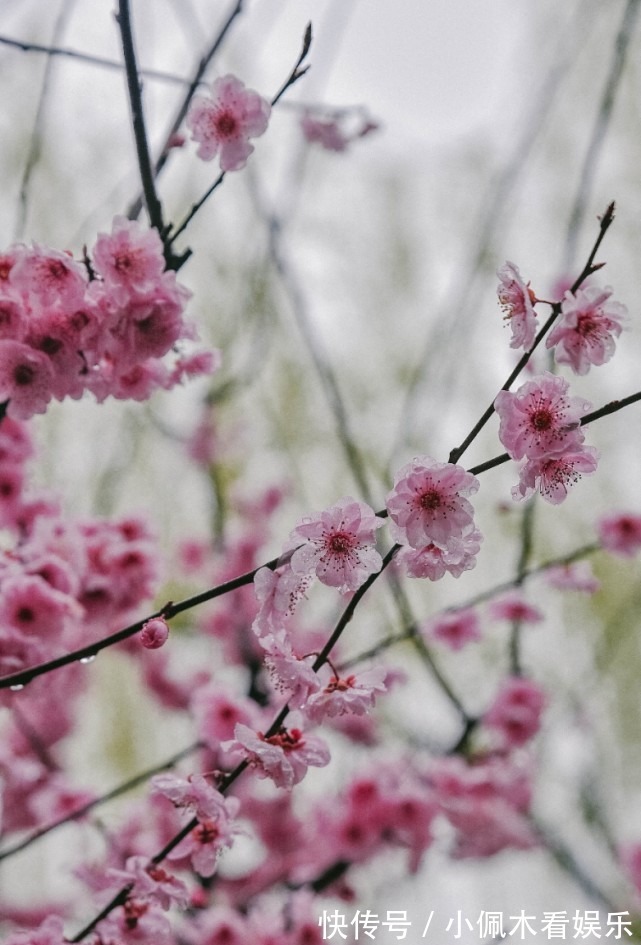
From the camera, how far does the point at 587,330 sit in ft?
4.70

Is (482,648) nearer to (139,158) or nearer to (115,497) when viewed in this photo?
(115,497)

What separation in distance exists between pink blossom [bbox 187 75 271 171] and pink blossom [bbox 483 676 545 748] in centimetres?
242

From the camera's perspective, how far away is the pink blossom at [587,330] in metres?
1.41

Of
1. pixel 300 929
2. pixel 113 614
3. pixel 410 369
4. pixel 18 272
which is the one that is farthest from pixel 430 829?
pixel 410 369

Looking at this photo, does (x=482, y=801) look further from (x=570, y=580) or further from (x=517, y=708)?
(x=570, y=580)

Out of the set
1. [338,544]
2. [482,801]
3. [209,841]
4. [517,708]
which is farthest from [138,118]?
[482,801]

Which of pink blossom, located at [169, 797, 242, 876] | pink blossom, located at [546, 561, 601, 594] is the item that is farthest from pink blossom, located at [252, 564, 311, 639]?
pink blossom, located at [546, 561, 601, 594]

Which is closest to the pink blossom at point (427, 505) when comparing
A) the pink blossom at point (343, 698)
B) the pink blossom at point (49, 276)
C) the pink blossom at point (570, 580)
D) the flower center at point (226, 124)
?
the pink blossom at point (343, 698)

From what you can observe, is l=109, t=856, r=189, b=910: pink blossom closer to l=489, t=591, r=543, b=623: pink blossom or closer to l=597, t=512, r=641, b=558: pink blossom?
l=489, t=591, r=543, b=623: pink blossom

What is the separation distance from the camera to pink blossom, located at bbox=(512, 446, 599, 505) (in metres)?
1.30

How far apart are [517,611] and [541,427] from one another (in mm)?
1986

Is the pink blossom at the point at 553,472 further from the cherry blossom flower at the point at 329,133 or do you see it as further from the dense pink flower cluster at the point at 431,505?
the cherry blossom flower at the point at 329,133

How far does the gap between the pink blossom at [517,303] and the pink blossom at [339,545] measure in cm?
38

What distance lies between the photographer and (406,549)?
53.7 inches
